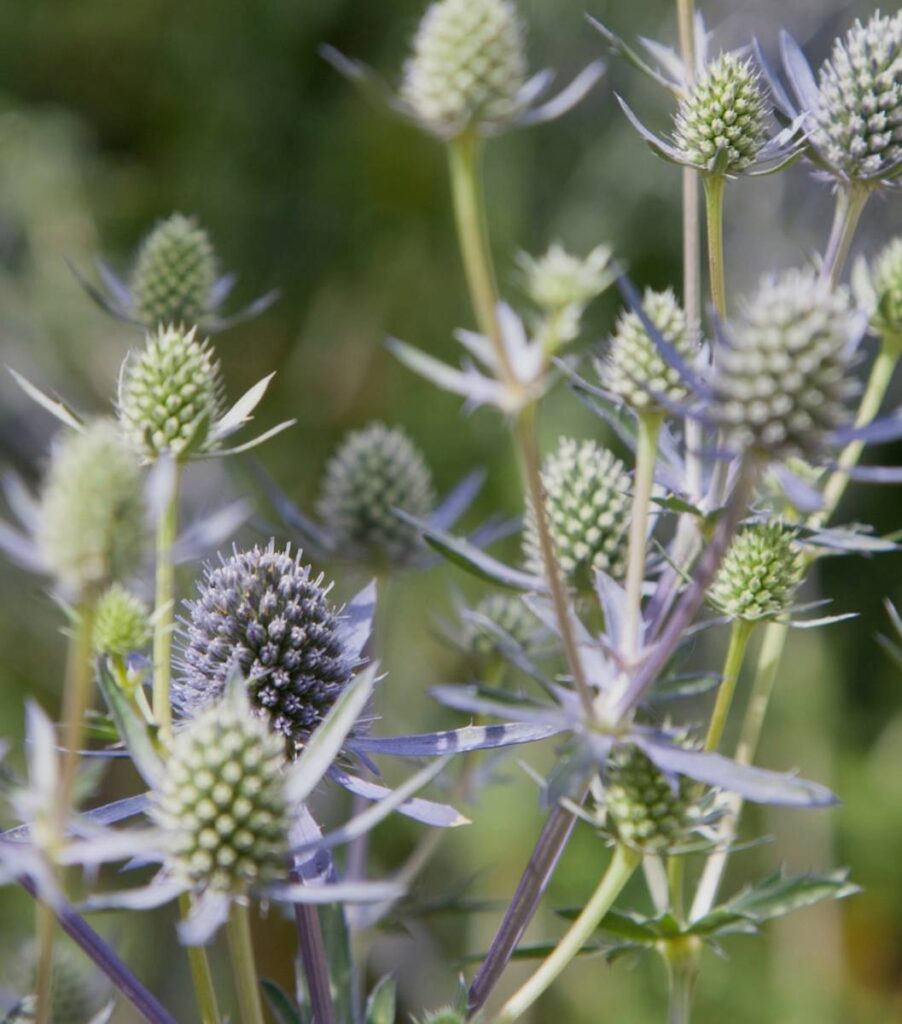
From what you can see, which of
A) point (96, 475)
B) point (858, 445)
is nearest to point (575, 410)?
point (858, 445)

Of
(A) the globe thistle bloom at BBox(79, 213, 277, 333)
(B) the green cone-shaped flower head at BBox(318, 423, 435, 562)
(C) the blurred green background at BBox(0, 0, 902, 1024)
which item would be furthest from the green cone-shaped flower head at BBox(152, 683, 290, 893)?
(C) the blurred green background at BBox(0, 0, 902, 1024)

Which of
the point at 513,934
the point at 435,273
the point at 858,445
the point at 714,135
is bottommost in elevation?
the point at 513,934

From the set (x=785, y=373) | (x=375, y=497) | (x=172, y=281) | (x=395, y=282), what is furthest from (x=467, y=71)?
(x=395, y=282)

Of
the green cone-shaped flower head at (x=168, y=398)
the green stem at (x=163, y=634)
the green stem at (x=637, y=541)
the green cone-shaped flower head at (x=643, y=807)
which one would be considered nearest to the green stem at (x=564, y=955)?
the green cone-shaped flower head at (x=643, y=807)

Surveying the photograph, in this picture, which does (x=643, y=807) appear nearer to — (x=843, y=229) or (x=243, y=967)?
(x=243, y=967)

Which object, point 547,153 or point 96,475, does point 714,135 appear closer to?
point 96,475
